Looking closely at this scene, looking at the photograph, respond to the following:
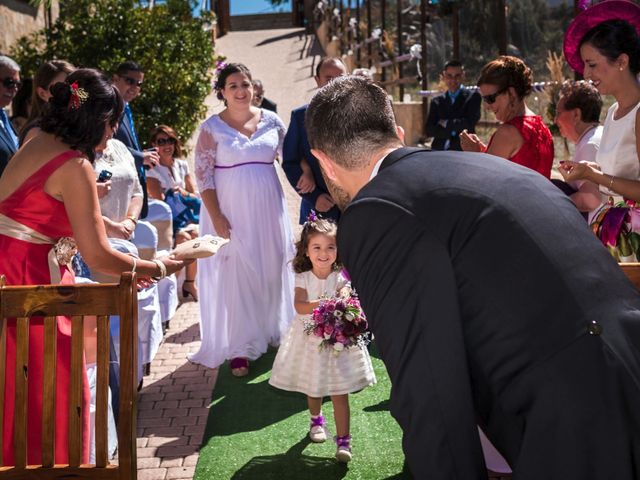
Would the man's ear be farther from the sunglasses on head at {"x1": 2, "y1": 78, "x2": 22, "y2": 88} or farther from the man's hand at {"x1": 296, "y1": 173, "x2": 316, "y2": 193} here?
the sunglasses on head at {"x1": 2, "y1": 78, "x2": 22, "y2": 88}

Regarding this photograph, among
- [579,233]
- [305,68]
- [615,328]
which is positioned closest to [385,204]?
[579,233]

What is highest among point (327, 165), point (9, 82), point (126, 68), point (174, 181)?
point (126, 68)

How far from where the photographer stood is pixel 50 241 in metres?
3.37

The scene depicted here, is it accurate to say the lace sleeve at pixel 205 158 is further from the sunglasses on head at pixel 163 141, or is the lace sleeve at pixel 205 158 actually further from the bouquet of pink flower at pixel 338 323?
the sunglasses on head at pixel 163 141

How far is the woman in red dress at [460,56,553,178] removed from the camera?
4492 mm

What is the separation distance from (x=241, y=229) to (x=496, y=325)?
4.40m

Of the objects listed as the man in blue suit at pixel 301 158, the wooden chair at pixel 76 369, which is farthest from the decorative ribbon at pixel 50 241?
the man in blue suit at pixel 301 158

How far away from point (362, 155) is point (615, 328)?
2.38 ft

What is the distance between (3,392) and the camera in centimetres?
260

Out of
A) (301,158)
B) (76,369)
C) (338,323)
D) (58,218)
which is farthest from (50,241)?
(301,158)

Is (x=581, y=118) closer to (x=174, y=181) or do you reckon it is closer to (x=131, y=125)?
(x=131, y=125)

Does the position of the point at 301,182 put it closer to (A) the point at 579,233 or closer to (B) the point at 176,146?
(B) the point at 176,146

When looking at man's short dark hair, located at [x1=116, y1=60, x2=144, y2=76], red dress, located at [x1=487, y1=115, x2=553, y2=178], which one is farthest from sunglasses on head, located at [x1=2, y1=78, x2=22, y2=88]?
red dress, located at [x1=487, y1=115, x2=553, y2=178]

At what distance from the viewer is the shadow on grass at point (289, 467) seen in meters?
4.10
